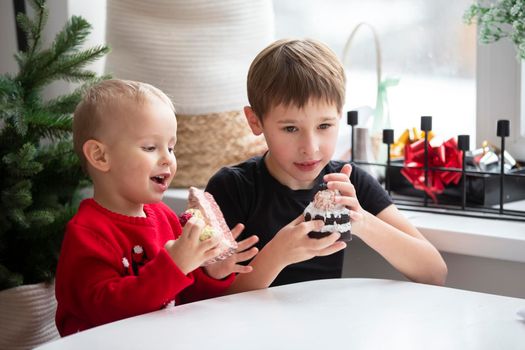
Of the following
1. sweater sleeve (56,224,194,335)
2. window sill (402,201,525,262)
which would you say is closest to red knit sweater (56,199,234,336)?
sweater sleeve (56,224,194,335)

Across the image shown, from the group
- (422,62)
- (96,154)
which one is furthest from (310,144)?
(422,62)

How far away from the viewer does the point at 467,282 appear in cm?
182

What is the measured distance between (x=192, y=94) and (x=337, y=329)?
1.14m

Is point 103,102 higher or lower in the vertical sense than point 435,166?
higher

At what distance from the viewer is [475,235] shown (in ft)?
5.62

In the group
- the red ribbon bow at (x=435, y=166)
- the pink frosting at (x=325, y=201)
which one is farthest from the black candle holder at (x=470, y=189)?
the pink frosting at (x=325, y=201)

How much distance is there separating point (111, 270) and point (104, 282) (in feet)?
0.08

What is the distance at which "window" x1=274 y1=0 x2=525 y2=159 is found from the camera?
6.89 feet

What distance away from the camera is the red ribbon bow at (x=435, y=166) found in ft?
6.47

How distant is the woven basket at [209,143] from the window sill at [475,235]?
0.57 m

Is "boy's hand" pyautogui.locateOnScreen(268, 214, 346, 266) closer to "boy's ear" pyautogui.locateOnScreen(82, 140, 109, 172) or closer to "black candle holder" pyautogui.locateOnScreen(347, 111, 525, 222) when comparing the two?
"boy's ear" pyautogui.locateOnScreen(82, 140, 109, 172)

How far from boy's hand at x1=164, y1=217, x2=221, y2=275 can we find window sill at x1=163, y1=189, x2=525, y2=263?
65 centimetres

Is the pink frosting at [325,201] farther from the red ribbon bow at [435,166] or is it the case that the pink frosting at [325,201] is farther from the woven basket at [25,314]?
the woven basket at [25,314]

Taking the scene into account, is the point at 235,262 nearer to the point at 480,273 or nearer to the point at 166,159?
the point at 166,159
